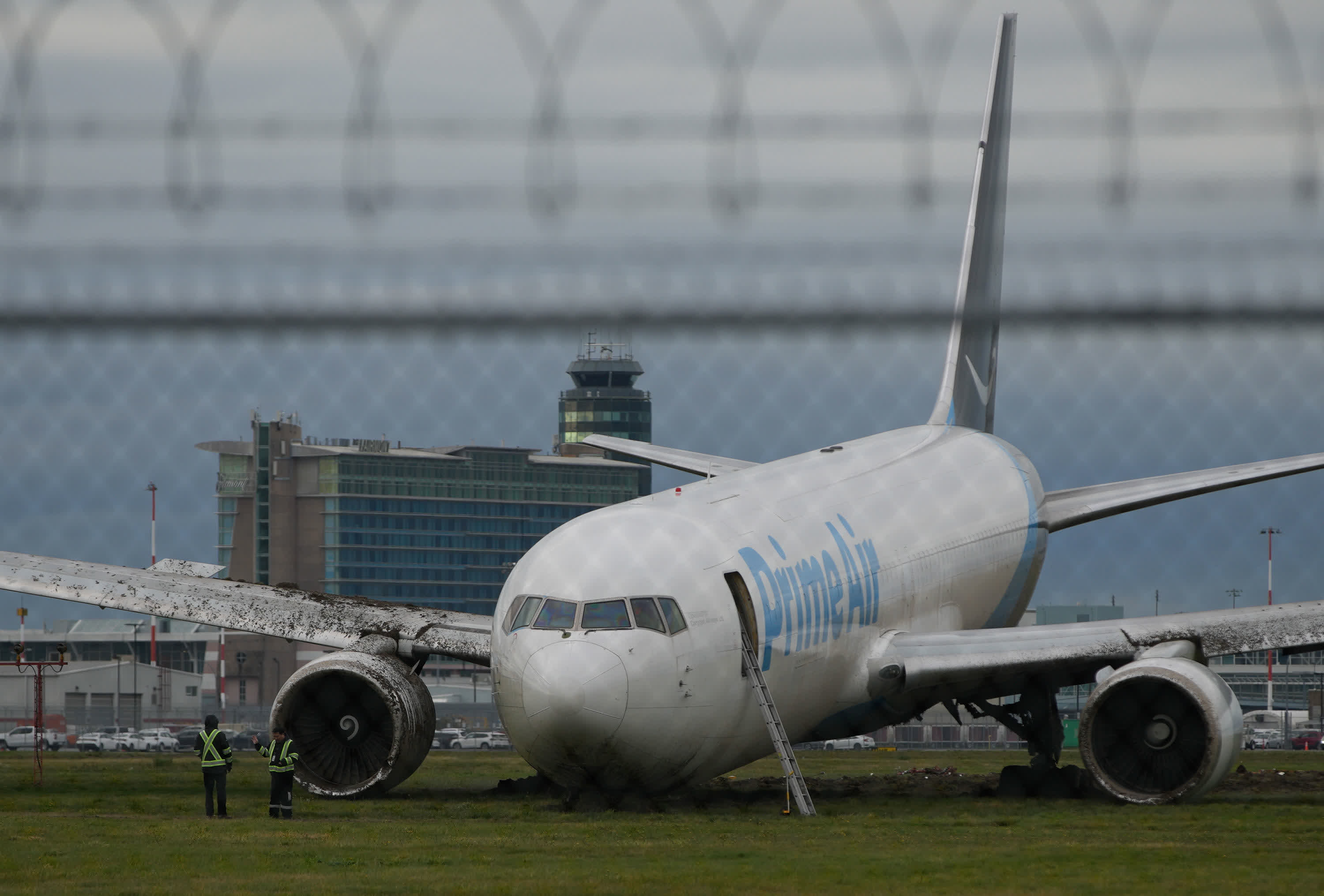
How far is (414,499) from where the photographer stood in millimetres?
20922

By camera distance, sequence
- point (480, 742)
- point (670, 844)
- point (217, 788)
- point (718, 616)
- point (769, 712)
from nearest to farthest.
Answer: point (670, 844) < point (718, 616) < point (769, 712) < point (217, 788) < point (480, 742)

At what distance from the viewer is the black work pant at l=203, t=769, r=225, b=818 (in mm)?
20828

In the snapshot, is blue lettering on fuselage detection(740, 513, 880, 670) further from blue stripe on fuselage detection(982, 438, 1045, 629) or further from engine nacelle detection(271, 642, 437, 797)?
blue stripe on fuselage detection(982, 438, 1045, 629)

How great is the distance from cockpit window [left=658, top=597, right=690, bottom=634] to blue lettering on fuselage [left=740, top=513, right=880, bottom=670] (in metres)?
1.53

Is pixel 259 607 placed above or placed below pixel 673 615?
above

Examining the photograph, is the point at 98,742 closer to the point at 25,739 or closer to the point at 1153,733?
the point at 25,739

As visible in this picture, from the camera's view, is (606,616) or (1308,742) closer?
(606,616)

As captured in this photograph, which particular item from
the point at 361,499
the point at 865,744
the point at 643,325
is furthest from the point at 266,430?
the point at 865,744

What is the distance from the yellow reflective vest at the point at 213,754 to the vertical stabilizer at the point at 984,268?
18.0 meters

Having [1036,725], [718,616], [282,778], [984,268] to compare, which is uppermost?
[984,268]

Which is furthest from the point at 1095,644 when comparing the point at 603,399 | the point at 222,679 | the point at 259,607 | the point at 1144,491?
the point at 222,679

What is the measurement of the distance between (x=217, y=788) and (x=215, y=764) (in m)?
0.39

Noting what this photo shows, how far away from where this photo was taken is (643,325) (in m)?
9.34

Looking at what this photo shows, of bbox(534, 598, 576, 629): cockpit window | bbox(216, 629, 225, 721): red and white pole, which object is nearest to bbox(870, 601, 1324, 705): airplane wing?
bbox(534, 598, 576, 629): cockpit window
